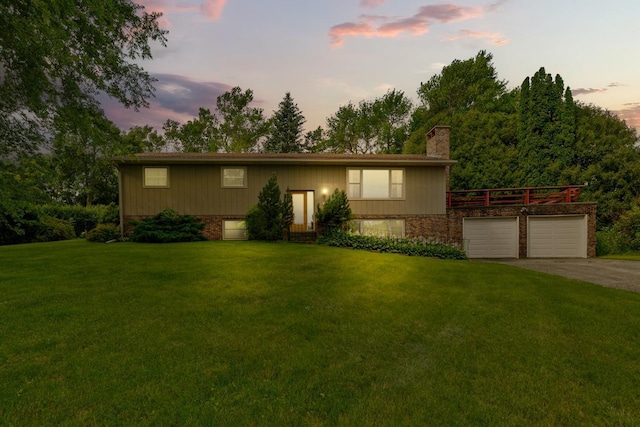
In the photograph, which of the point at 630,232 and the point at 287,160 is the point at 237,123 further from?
the point at 630,232

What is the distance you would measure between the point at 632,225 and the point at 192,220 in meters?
24.9

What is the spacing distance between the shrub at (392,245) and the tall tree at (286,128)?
22401 mm

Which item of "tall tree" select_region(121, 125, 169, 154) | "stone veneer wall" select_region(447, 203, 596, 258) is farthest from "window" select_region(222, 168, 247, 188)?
"tall tree" select_region(121, 125, 169, 154)

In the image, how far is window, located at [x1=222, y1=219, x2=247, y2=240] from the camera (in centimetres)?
1494

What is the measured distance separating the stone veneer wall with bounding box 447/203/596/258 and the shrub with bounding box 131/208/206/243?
13031 mm

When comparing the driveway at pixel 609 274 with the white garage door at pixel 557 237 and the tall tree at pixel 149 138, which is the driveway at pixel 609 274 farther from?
the tall tree at pixel 149 138

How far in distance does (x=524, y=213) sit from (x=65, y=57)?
1838 cm

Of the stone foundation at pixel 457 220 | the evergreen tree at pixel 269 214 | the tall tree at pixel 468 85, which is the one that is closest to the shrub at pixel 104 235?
the stone foundation at pixel 457 220

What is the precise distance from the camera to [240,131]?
3519 cm

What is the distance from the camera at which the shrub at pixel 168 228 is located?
13.2 metres

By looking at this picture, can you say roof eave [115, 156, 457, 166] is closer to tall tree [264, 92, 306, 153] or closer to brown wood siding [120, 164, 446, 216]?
brown wood siding [120, 164, 446, 216]

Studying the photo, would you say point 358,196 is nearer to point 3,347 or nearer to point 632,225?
point 3,347

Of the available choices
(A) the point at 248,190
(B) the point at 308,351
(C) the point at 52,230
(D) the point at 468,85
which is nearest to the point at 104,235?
(C) the point at 52,230

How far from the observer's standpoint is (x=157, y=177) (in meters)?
14.6
